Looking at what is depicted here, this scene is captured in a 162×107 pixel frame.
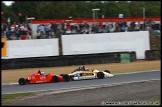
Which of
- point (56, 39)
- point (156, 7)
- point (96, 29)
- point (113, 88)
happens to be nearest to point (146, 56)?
point (96, 29)

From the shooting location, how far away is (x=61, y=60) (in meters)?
23.8

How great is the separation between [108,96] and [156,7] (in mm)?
94772

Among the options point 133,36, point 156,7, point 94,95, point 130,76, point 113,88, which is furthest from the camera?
point 156,7

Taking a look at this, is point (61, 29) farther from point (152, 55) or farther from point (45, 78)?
point (45, 78)

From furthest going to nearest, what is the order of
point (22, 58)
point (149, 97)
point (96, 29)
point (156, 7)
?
point (156, 7), point (96, 29), point (22, 58), point (149, 97)

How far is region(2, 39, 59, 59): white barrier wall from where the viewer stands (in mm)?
23609

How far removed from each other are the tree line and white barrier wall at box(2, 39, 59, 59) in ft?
117

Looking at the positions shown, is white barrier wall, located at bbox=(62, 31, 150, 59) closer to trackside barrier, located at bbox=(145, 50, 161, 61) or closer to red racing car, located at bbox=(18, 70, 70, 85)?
trackside barrier, located at bbox=(145, 50, 161, 61)

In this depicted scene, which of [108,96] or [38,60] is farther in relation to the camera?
[38,60]

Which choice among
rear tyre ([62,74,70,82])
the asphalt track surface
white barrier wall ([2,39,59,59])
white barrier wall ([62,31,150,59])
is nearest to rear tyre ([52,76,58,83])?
rear tyre ([62,74,70,82])

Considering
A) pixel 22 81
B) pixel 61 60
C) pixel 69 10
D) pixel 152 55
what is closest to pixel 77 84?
pixel 22 81

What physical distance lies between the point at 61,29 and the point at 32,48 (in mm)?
3528

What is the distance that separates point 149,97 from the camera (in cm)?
1107

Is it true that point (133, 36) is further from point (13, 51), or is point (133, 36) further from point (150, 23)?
point (13, 51)
